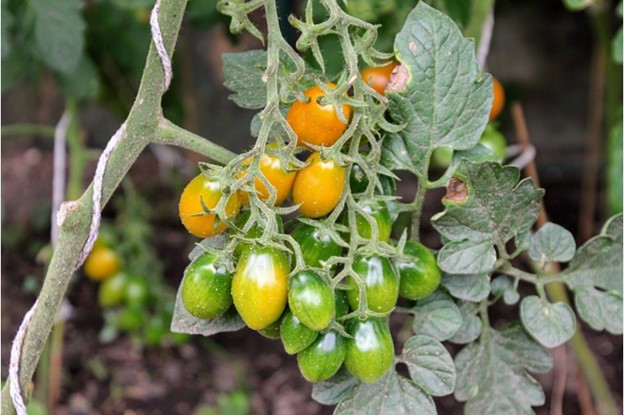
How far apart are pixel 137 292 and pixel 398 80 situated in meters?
1.11

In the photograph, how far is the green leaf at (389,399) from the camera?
0.67 m

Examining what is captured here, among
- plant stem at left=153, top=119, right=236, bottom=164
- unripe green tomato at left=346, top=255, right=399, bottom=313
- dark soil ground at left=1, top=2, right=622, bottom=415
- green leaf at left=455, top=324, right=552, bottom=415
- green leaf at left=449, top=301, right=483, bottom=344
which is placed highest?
plant stem at left=153, top=119, right=236, bottom=164

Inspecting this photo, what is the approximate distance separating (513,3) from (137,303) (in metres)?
1.44

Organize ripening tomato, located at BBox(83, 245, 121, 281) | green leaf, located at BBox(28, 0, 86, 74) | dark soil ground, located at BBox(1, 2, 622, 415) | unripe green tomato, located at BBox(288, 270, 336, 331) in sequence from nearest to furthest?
1. unripe green tomato, located at BBox(288, 270, 336, 331)
2. green leaf, located at BBox(28, 0, 86, 74)
3. dark soil ground, located at BBox(1, 2, 622, 415)
4. ripening tomato, located at BBox(83, 245, 121, 281)

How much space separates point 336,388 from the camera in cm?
69

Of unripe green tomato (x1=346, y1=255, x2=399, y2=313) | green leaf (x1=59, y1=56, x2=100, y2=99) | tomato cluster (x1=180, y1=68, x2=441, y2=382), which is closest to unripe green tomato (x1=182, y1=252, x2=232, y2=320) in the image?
tomato cluster (x1=180, y1=68, x2=441, y2=382)

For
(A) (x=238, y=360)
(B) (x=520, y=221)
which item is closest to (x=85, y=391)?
(A) (x=238, y=360)

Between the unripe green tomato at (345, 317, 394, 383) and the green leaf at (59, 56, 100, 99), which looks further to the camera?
the green leaf at (59, 56, 100, 99)

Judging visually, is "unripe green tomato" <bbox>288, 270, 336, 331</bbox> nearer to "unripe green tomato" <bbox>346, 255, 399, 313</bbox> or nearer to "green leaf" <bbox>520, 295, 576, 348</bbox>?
"unripe green tomato" <bbox>346, 255, 399, 313</bbox>

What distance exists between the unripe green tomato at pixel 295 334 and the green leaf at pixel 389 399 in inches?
4.1

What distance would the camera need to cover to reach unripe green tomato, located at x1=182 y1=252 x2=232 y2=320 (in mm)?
600

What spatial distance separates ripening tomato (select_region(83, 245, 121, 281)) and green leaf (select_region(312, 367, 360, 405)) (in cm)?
111

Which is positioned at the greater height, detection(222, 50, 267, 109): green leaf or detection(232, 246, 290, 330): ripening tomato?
detection(222, 50, 267, 109): green leaf

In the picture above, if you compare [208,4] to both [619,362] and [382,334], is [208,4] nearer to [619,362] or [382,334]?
[382,334]
